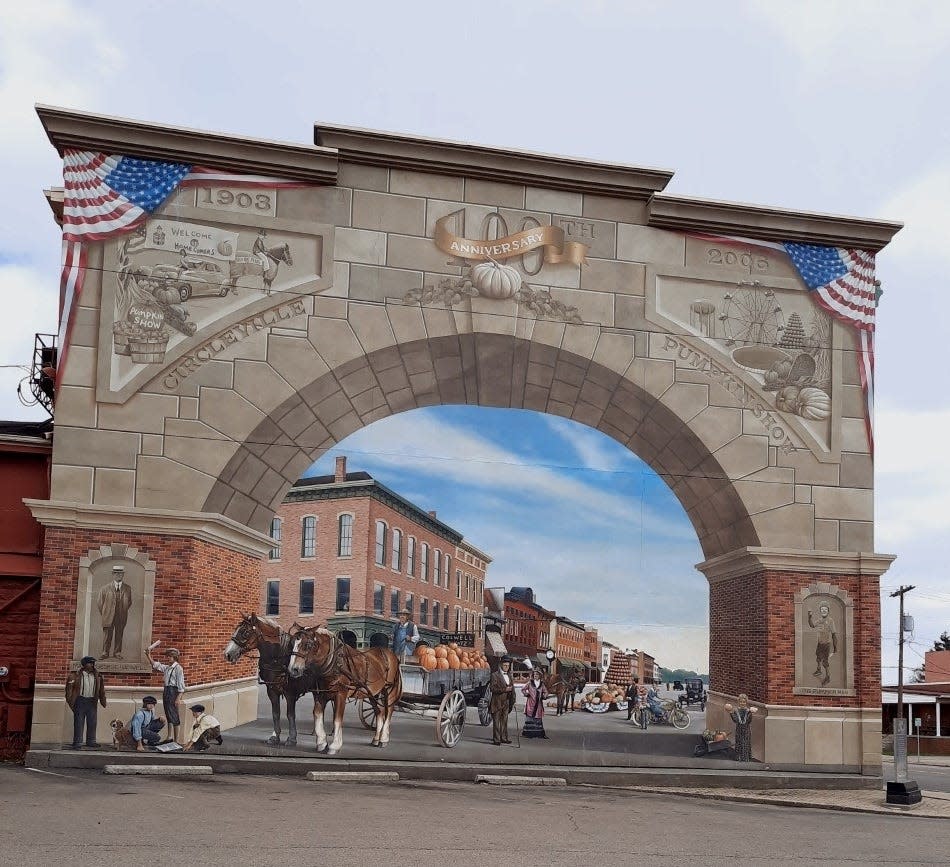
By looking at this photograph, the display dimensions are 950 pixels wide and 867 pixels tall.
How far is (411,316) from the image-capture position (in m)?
19.7

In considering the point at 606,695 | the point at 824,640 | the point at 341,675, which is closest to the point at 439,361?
the point at 341,675

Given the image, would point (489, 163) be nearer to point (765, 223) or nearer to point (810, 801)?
point (765, 223)

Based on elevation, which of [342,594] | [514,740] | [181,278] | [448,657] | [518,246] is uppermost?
[518,246]

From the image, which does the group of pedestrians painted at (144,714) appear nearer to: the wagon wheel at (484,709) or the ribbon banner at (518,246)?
the wagon wheel at (484,709)

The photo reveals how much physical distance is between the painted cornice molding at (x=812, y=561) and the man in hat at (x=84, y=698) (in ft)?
37.9

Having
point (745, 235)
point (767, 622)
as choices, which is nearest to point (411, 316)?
point (745, 235)

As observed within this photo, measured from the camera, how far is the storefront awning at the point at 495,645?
65.6ft

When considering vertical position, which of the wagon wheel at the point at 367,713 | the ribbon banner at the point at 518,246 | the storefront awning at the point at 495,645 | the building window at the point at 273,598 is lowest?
the wagon wheel at the point at 367,713

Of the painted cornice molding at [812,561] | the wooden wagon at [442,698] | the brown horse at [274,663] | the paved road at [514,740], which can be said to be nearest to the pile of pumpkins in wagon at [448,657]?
the wooden wagon at [442,698]

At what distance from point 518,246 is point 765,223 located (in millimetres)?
4841

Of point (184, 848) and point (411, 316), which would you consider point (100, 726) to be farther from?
point (411, 316)

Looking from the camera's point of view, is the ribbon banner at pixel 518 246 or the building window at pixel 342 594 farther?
the ribbon banner at pixel 518 246

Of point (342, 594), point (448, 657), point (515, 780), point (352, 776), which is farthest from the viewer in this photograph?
point (448, 657)

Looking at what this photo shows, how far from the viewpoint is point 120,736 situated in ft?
58.3
